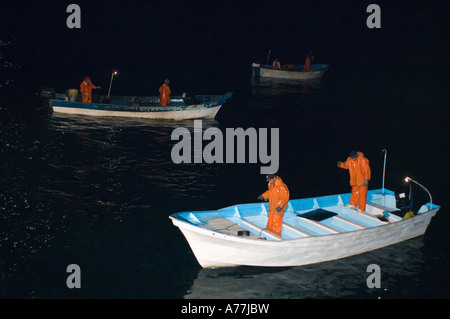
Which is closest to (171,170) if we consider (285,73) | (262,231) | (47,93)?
(262,231)

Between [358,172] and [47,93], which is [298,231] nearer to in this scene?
[358,172]

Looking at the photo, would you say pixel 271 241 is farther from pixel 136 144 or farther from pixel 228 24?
pixel 228 24

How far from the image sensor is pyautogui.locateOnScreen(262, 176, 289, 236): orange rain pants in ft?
41.9

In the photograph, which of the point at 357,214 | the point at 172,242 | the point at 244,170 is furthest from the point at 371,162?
the point at 172,242

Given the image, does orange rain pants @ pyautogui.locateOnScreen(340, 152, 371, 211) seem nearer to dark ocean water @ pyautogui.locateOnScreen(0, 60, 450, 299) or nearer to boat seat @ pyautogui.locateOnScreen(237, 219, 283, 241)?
dark ocean water @ pyautogui.locateOnScreen(0, 60, 450, 299)

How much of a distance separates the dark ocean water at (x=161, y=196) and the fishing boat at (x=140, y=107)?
2.30ft

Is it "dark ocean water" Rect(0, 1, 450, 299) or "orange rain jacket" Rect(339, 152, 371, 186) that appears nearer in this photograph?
"dark ocean water" Rect(0, 1, 450, 299)

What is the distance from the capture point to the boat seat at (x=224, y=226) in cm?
1275

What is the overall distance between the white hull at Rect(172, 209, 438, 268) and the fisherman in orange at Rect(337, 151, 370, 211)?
72.1 inches

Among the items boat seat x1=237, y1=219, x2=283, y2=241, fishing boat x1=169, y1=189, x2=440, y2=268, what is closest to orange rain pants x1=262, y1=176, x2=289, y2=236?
boat seat x1=237, y1=219, x2=283, y2=241

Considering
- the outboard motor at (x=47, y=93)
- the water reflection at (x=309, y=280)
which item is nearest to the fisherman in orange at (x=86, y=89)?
the outboard motor at (x=47, y=93)

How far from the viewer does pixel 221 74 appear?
54812 millimetres
